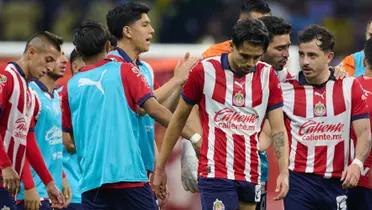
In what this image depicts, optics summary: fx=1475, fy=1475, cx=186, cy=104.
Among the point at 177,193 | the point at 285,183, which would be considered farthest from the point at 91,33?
the point at 177,193

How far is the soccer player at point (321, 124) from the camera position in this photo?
12.4 metres

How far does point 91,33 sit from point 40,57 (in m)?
0.49

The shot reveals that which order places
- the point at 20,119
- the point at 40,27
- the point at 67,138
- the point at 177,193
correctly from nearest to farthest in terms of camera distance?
the point at 20,119
the point at 67,138
the point at 177,193
the point at 40,27

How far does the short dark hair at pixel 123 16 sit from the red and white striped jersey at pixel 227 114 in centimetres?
76

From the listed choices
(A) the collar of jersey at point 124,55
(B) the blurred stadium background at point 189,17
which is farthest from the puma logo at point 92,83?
(B) the blurred stadium background at point 189,17

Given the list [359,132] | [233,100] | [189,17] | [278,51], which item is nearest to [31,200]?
[233,100]

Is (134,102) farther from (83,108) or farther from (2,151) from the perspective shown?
(2,151)

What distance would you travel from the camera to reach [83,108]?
11508 millimetres

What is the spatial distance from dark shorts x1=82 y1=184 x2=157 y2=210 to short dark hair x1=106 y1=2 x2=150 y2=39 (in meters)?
1.36

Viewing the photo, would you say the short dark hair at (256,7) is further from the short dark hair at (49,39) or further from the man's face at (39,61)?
the man's face at (39,61)

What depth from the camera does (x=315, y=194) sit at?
12445 millimetres

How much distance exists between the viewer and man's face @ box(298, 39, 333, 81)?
1241cm

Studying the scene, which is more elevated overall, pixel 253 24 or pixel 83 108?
pixel 253 24

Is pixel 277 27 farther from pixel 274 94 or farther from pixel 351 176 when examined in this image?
pixel 351 176
